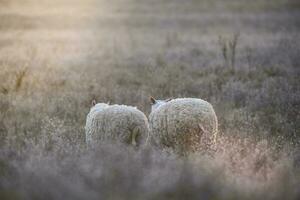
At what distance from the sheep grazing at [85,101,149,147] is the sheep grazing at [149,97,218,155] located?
16.2 inches

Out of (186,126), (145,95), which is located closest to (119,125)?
(186,126)

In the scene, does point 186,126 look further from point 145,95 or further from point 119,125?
point 145,95

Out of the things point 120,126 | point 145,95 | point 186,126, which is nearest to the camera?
point 120,126

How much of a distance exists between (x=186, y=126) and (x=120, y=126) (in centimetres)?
110

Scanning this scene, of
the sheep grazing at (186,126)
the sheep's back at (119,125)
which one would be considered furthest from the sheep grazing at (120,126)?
the sheep grazing at (186,126)

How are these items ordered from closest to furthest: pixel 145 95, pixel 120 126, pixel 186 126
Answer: pixel 120 126 → pixel 186 126 → pixel 145 95

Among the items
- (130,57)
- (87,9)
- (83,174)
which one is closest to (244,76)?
(130,57)

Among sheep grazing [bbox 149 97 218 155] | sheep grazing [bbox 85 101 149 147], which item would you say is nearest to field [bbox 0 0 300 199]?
sheep grazing [bbox 149 97 218 155]

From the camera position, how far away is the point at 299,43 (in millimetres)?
20953

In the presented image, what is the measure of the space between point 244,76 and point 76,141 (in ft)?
26.0

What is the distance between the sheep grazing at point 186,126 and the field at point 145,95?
37cm

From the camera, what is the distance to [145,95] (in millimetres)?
13320

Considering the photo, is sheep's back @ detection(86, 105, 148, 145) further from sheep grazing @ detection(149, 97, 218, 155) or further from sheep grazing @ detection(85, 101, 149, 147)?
sheep grazing @ detection(149, 97, 218, 155)

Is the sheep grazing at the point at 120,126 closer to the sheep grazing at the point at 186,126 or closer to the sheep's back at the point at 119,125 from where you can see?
the sheep's back at the point at 119,125
